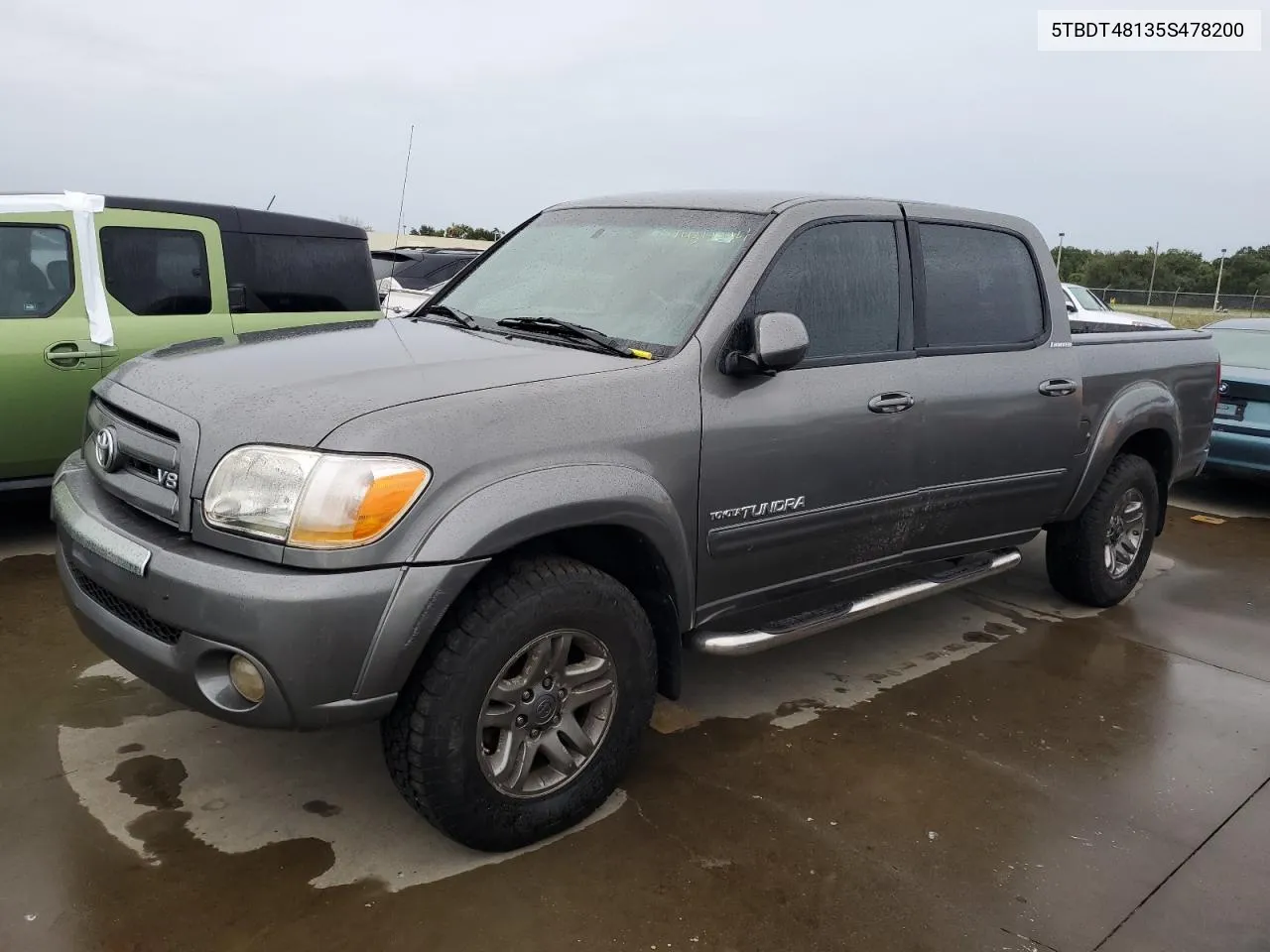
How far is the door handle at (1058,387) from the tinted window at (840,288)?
901 mm

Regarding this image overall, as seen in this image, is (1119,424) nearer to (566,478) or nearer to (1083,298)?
(566,478)

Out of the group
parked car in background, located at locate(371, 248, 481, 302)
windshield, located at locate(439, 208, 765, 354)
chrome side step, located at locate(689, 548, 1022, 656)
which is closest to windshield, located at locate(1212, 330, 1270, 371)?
chrome side step, located at locate(689, 548, 1022, 656)

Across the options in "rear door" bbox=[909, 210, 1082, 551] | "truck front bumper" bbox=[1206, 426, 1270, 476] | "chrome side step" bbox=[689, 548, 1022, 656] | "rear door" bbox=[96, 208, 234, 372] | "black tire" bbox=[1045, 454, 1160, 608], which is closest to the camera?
"chrome side step" bbox=[689, 548, 1022, 656]

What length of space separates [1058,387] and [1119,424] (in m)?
0.57

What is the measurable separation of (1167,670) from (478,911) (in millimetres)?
3222

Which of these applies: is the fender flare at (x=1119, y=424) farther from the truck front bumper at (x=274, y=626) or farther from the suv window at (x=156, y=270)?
the suv window at (x=156, y=270)

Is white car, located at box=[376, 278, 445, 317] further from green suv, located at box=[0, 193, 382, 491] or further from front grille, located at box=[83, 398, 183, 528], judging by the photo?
front grille, located at box=[83, 398, 183, 528]

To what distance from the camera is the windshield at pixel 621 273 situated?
3230 millimetres

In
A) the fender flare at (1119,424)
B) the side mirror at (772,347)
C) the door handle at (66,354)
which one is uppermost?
Answer: the side mirror at (772,347)

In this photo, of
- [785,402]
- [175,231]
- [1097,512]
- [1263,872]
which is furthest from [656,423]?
[175,231]

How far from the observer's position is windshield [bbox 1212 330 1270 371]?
7.47 meters

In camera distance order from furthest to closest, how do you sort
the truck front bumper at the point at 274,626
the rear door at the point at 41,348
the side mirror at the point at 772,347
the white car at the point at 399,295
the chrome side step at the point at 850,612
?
1. the white car at the point at 399,295
2. the rear door at the point at 41,348
3. the chrome side step at the point at 850,612
4. the side mirror at the point at 772,347
5. the truck front bumper at the point at 274,626

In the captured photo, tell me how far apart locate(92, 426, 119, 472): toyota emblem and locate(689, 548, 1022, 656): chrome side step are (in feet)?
5.78

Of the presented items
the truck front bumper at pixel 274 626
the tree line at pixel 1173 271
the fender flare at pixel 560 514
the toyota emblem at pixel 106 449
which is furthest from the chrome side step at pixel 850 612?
the tree line at pixel 1173 271
